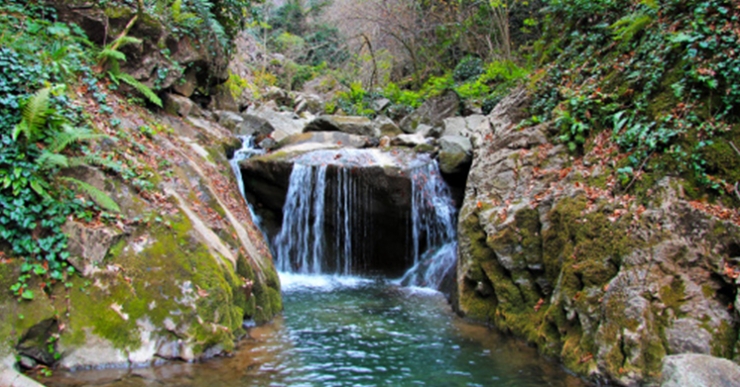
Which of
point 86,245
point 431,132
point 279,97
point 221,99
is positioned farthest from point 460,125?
point 279,97

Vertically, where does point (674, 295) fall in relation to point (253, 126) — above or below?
below

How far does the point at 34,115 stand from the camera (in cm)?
532

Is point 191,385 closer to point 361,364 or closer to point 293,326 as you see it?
point 361,364

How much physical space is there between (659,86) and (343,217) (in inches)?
295

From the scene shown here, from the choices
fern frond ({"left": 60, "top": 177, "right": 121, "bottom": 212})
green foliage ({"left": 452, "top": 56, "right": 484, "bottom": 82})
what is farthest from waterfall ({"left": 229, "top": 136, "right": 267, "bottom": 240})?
green foliage ({"left": 452, "top": 56, "right": 484, "bottom": 82})

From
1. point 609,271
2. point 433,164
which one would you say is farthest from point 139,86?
point 609,271

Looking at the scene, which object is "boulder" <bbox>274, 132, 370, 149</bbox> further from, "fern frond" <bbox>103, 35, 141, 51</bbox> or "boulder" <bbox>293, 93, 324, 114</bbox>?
"boulder" <bbox>293, 93, 324, 114</bbox>

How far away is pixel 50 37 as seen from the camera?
7699 millimetres

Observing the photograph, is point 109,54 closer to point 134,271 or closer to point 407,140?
point 134,271

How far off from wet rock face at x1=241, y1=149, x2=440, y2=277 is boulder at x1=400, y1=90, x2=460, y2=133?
411 centimetres

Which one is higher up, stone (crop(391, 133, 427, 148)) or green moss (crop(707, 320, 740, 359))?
stone (crop(391, 133, 427, 148))

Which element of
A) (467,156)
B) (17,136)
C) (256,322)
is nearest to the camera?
(17,136)

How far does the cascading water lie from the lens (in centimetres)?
1164

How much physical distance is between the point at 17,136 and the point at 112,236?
1.46 meters
